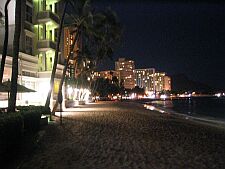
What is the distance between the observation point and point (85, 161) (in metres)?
10.1

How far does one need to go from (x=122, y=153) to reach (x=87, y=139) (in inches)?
153

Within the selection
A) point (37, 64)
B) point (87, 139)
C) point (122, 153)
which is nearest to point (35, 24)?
point (37, 64)

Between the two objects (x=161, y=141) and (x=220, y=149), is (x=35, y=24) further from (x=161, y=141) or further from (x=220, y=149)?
(x=220, y=149)

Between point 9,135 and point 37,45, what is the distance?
89.7 ft

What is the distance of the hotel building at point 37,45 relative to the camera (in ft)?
109

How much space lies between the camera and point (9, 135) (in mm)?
10531

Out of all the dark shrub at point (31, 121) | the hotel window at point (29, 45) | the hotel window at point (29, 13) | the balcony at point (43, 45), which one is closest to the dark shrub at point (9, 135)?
the dark shrub at point (31, 121)

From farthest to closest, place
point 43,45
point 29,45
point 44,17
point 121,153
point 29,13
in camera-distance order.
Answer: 1. point 43,45
2. point 44,17
3. point 29,13
4. point 29,45
5. point 121,153

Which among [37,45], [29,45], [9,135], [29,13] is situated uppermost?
[29,13]

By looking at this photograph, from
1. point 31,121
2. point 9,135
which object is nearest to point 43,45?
point 31,121

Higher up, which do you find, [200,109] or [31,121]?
[31,121]

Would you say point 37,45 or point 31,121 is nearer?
point 31,121

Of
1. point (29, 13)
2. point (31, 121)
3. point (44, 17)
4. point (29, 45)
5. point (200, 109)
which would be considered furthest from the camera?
point (200, 109)

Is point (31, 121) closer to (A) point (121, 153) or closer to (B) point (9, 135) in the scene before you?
(B) point (9, 135)
